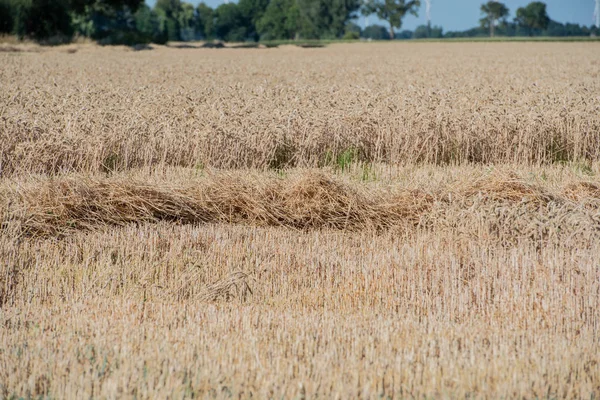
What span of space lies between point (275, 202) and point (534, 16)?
141294mm

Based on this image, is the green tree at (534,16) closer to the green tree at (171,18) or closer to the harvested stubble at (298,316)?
the green tree at (171,18)

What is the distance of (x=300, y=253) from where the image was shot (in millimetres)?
6254

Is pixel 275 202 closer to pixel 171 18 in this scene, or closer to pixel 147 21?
pixel 171 18

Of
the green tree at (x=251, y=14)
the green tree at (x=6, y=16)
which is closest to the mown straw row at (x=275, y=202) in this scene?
the green tree at (x=6, y=16)

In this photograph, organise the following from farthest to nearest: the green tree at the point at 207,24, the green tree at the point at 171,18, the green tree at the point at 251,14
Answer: the green tree at the point at 207,24
the green tree at the point at 251,14
the green tree at the point at 171,18

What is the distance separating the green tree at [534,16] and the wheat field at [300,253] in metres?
134

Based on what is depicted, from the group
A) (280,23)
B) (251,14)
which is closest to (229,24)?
(251,14)

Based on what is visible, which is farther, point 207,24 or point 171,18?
point 207,24

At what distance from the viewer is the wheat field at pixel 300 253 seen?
12.9 feet

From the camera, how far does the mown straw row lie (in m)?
6.91

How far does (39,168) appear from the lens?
9258mm

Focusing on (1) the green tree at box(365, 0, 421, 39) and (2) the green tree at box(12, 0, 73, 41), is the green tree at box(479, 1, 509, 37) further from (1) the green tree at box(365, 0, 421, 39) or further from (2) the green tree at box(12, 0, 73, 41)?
(2) the green tree at box(12, 0, 73, 41)

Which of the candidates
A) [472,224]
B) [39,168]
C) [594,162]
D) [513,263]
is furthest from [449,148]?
[39,168]

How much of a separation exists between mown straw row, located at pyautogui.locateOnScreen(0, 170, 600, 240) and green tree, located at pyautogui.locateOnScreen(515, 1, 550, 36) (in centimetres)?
13847
